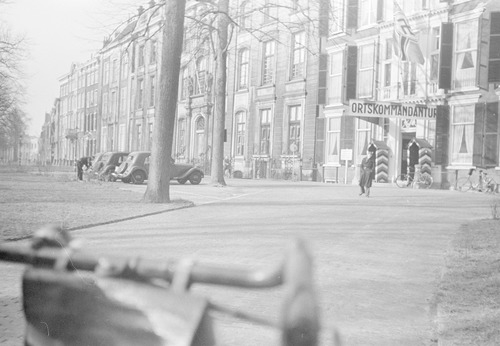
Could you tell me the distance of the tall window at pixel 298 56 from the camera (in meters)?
1.16

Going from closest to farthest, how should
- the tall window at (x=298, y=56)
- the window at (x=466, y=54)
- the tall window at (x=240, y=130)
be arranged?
the tall window at (x=298, y=56) < the tall window at (x=240, y=130) < the window at (x=466, y=54)

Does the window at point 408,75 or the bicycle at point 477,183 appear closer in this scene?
the window at point 408,75

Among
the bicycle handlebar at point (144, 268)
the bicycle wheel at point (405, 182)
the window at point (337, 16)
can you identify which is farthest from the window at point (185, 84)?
the bicycle wheel at point (405, 182)

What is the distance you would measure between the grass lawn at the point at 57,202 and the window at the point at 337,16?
2.05ft

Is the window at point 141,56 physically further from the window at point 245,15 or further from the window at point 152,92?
the window at point 245,15

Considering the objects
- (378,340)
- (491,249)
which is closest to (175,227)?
(378,340)

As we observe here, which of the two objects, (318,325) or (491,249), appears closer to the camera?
(318,325)

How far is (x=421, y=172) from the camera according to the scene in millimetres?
16906

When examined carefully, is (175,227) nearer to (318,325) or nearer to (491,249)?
(318,325)

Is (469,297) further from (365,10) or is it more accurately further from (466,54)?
(466,54)

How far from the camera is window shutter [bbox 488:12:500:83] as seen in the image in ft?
49.8

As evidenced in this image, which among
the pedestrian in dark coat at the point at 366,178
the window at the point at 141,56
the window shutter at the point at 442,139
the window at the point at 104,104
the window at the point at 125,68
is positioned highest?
the window shutter at the point at 442,139

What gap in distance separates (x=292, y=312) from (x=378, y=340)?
1.60 meters

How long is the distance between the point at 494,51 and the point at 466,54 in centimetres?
79
